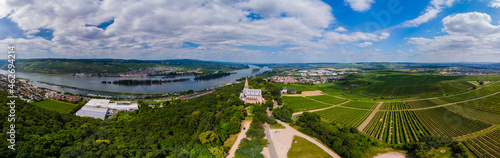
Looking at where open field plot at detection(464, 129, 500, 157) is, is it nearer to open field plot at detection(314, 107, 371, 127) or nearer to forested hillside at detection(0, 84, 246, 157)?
open field plot at detection(314, 107, 371, 127)

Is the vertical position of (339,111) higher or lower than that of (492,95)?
lower

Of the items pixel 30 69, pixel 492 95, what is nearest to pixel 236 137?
pixel 492 95

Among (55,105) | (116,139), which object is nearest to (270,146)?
(116,139)

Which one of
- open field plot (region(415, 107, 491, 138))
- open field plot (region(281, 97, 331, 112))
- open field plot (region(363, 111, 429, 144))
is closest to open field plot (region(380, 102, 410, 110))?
open field plot (region(363, 111, 429, 144))

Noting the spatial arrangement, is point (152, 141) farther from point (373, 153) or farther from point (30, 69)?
point (30, 69)

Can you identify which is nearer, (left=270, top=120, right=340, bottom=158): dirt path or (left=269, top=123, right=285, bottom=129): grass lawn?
(left=270, top=120, right=340, bottom=158): dirt path

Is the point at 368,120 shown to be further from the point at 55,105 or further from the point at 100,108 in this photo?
the point at 55,105
